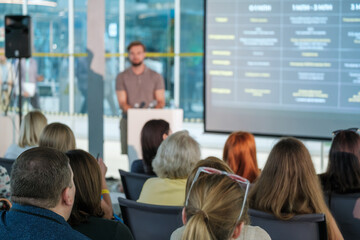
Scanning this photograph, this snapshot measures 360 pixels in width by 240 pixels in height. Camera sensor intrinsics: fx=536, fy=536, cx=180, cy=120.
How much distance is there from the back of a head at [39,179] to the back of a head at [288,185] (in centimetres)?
106

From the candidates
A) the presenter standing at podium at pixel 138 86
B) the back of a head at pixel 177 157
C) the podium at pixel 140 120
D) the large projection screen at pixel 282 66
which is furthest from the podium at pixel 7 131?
the back of a head at pixel 177 157

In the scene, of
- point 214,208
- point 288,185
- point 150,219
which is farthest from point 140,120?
point 214,208

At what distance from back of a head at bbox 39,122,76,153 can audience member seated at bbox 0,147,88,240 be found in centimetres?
192

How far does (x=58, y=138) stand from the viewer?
362cm

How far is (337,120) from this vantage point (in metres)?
5.48

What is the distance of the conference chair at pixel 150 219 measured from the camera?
7.87 feet

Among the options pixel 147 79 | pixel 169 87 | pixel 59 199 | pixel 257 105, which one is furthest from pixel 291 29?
pixel 59 199

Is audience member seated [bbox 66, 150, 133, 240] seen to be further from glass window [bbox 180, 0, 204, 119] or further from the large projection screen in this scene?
glass window [bbox 180, 0, 204, 119]

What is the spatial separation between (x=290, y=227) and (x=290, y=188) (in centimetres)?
18

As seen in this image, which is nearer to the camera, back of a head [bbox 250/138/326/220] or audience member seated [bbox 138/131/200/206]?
back of a head [bbox 250/138/326/220]

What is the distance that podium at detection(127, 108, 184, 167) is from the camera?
5.63 metres

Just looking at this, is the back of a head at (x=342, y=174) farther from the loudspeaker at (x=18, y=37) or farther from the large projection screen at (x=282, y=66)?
the loudspeaker at (x=18, y=37)

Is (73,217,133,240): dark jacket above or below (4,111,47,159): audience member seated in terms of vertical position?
below

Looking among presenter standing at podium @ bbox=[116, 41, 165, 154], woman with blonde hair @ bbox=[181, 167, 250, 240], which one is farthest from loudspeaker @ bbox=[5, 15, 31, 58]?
woman with blonde hair @ bbox=[181, 167, 250, 240]
